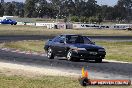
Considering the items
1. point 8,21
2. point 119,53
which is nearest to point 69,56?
point 119,53

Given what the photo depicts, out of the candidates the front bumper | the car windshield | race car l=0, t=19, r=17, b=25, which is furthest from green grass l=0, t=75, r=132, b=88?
race car l=0, t=19, r=17, b=25

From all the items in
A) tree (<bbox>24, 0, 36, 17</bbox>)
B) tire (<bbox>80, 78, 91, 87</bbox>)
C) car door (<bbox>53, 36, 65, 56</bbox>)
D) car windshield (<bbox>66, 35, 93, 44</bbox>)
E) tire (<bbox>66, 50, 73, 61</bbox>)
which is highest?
tire (<bbox>80, 78, 91, 87</bbox>)

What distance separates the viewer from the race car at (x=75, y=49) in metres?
20.7

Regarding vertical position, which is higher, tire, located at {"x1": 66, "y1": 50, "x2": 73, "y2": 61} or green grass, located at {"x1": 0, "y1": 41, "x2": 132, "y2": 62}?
tire, located at {"x1": 66, "y1": 50, "x2": 73, "y2": 61}

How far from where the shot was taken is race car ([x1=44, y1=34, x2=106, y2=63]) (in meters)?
20.7

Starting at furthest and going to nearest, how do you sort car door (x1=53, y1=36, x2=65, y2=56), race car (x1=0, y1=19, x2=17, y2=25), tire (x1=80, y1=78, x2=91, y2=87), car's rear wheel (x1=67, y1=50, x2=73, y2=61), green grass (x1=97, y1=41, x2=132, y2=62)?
1. race car (x1=0, y1=19, x2=17, y2=25)
2. green grass (x1=97, y1=41, x2=132, y2=62)
3. car door (x1=53, y1=36, x2=65, y2=56)
4. car's rear wheel (x1=67, y1=50, x2=73, y2=61)
5. tire (x1=80, y1=78, x2=91, y2=87)

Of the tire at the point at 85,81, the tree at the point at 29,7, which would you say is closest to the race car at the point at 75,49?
the tire at the point at 85,81

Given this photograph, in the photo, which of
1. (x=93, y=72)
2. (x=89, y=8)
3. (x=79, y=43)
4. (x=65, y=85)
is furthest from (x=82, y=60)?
(x=89, y=8)

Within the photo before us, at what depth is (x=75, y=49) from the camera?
68.3ft

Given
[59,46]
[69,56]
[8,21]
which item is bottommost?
[8,21]

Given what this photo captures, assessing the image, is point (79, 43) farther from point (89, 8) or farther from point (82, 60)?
point (89, 8)

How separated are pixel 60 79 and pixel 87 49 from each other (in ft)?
26.0

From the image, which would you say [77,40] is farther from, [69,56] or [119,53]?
[119,53]

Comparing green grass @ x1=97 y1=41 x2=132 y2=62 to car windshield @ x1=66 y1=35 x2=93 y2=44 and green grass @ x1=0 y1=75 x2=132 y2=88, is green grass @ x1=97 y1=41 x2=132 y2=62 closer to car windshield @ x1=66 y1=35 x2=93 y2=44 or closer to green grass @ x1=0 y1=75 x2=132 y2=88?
car windshield @ x1=66 y1=35 x2=93 y2=44
